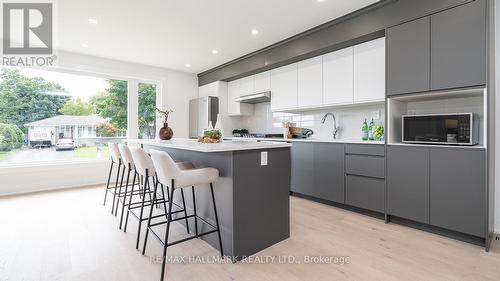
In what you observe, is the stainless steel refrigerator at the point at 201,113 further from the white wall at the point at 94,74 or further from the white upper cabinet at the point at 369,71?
the white upper cabinet at the point at 369,71

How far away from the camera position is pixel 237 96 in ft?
17.4

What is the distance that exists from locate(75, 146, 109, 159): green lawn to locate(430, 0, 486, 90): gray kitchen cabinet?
18.5ft

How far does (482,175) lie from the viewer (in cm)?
211

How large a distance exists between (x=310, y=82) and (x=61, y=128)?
15.4 ft

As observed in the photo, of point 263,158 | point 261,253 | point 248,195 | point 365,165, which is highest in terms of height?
point 263,158

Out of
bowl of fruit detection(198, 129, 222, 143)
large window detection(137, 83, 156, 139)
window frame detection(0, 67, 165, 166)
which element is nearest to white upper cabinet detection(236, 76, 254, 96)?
window frame detection(0, 67, 165, 166)

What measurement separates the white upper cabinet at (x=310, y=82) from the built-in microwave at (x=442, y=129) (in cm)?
131

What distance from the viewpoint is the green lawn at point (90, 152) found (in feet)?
16.0

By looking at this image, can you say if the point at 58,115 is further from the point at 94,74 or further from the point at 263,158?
the point at 263,158

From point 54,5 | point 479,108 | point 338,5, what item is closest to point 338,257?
point 479,108

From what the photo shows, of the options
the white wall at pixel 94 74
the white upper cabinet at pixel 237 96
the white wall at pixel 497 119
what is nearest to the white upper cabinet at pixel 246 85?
the white upper cabinet at pixel 237 96

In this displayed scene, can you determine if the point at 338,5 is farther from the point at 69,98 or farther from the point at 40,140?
the point at 40,140

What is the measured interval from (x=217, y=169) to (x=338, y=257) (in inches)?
49.7

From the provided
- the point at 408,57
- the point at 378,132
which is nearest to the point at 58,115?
the point at 378,132
